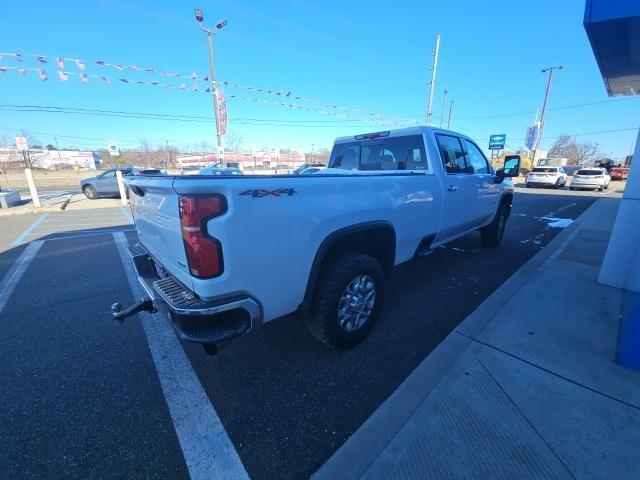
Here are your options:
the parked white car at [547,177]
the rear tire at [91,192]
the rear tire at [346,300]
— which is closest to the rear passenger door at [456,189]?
the rear tire at [346,300]

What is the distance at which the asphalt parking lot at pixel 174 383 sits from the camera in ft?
5.97

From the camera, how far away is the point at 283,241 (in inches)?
75.9

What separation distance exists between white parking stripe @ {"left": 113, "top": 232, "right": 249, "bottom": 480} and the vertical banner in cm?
1481

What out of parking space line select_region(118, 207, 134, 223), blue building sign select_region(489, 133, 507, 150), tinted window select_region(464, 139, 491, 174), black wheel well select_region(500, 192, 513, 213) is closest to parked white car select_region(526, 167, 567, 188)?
blue building sign select_region(489, 133, 507, 150)

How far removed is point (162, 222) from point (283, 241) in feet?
2.81

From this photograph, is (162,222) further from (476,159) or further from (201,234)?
(476,159)

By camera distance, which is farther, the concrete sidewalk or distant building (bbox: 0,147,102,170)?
distant building (bbox: 0,147,102,170)

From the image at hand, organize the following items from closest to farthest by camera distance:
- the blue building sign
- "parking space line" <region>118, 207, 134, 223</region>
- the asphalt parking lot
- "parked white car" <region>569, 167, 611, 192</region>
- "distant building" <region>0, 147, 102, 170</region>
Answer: the asphalt parking lot, "parking space line" <region>118, 207, 134, 223</region>, "parked white car" <region>569, 167, 611, 192</region>, the blue building sign, "distant building" <region>0, 147, 102, 170</region>

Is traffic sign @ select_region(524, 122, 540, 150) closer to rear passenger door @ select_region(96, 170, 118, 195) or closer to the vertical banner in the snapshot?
the vertical banner

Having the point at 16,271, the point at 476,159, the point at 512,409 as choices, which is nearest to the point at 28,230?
the point at 16,271

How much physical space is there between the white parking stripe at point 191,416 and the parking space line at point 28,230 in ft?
20.4

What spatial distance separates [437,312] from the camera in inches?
134

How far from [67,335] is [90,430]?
1.55 meters

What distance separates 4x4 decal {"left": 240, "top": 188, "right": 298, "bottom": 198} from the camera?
1728 millimetres
